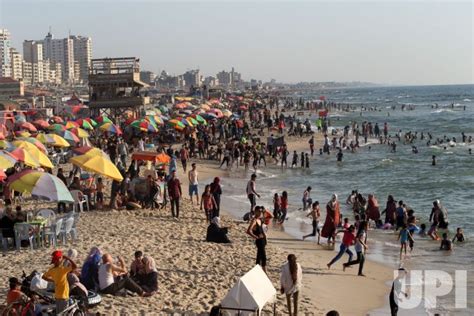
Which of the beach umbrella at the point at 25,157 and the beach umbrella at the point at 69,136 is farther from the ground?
the beach umbrella at the point at 69,136

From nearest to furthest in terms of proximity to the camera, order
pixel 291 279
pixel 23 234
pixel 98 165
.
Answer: pixel 291 279 < pixel 23 234 < pixel 98 165

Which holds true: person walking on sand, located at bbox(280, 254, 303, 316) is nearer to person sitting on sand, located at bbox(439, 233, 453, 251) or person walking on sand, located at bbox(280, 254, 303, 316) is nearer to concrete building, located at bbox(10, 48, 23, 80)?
person sitting on sand, located at bbox(439, 233, 453, 251)

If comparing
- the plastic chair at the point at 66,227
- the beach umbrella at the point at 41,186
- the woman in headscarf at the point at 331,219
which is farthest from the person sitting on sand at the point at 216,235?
the beach umbrella at the point at 41,186

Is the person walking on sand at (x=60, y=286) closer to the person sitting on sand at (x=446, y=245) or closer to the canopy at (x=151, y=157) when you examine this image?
the person sitting on sand at (x=446, y=245)

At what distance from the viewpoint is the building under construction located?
36.0m

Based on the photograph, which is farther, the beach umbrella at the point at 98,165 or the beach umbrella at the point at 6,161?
the beach umbrella at the point at 98,165

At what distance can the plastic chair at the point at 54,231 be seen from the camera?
439 inches

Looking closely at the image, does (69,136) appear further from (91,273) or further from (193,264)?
(91,273)

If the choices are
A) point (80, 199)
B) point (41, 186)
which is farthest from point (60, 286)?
point (80, 199)

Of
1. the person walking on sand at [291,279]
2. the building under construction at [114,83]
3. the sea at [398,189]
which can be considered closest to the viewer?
the person walking on sand at [291,279]

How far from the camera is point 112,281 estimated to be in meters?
8.54

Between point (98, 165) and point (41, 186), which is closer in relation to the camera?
point (41, 186)

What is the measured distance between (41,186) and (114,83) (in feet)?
84.5

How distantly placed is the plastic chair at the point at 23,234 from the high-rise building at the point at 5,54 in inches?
6136
